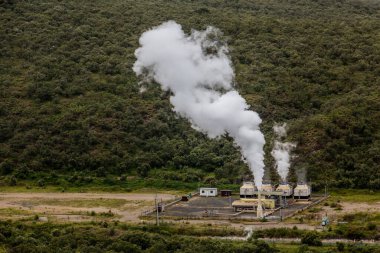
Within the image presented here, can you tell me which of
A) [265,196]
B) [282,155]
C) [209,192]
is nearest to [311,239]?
[265,196]

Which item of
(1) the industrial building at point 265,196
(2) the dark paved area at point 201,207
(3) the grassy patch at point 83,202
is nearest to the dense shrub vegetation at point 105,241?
(2) the dark paved area at point 201,207

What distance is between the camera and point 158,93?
85.2 meters

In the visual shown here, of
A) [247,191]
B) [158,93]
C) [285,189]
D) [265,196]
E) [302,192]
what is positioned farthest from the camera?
[158,93]

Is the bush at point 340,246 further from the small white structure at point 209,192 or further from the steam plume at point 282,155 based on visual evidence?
the small white structure at point 209,192

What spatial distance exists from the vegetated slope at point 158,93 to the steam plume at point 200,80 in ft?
6.44

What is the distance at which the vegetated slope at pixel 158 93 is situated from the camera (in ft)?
244

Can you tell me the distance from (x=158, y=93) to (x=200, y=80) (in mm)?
10967

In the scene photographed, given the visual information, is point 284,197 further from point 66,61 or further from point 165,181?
point 66,61

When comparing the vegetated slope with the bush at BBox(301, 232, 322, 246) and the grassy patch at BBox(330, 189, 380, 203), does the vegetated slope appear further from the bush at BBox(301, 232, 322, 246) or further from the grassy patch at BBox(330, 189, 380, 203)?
the bush at BBox(301, 232, 322, 246)

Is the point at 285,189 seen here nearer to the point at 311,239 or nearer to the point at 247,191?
the point at 247,191

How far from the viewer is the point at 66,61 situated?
→ 302 ft

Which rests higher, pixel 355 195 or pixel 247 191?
pixel 247 191

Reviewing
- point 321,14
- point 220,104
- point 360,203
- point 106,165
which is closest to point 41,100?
point 106,165

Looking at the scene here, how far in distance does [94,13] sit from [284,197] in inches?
1958
